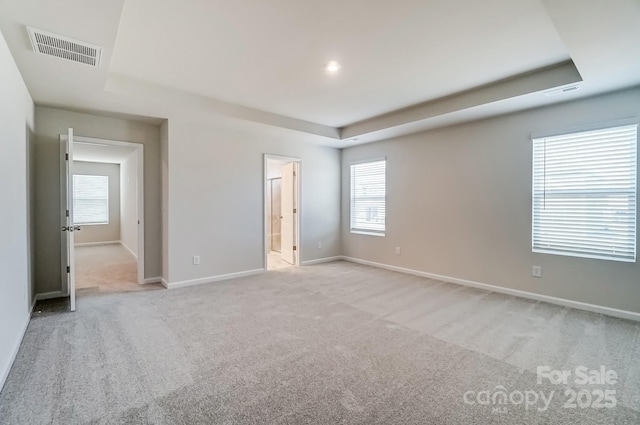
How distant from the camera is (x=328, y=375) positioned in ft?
7.07

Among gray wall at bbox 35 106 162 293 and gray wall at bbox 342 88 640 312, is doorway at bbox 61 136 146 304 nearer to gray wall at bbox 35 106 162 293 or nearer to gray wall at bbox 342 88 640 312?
gray wall at bbox 35 106 162 293

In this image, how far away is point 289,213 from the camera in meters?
6.23

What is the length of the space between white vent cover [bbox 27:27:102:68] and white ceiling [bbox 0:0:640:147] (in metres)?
0.07

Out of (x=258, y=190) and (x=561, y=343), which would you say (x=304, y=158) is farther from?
(x=561, y=343)

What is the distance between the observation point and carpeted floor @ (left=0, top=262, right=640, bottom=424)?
1.79 meters

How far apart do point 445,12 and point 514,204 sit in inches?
111

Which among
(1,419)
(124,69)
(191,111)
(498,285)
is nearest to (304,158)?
(191,111)

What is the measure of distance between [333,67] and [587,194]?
3268mm

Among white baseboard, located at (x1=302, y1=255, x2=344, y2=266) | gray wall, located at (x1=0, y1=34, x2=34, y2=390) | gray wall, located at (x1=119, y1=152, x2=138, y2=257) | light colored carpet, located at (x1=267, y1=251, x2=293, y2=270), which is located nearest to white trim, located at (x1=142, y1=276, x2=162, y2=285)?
gray wall, located at (x1=0, y1=34, x2=34, y2=390)

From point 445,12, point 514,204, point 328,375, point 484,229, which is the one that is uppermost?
point 445,12

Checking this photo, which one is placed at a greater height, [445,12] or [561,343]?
[445,12]

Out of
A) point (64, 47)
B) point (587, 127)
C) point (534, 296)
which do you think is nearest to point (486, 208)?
point (534, 296)

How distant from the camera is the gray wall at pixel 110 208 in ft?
28.5

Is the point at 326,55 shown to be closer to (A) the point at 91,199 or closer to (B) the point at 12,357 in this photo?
(B) the point at 12,357
